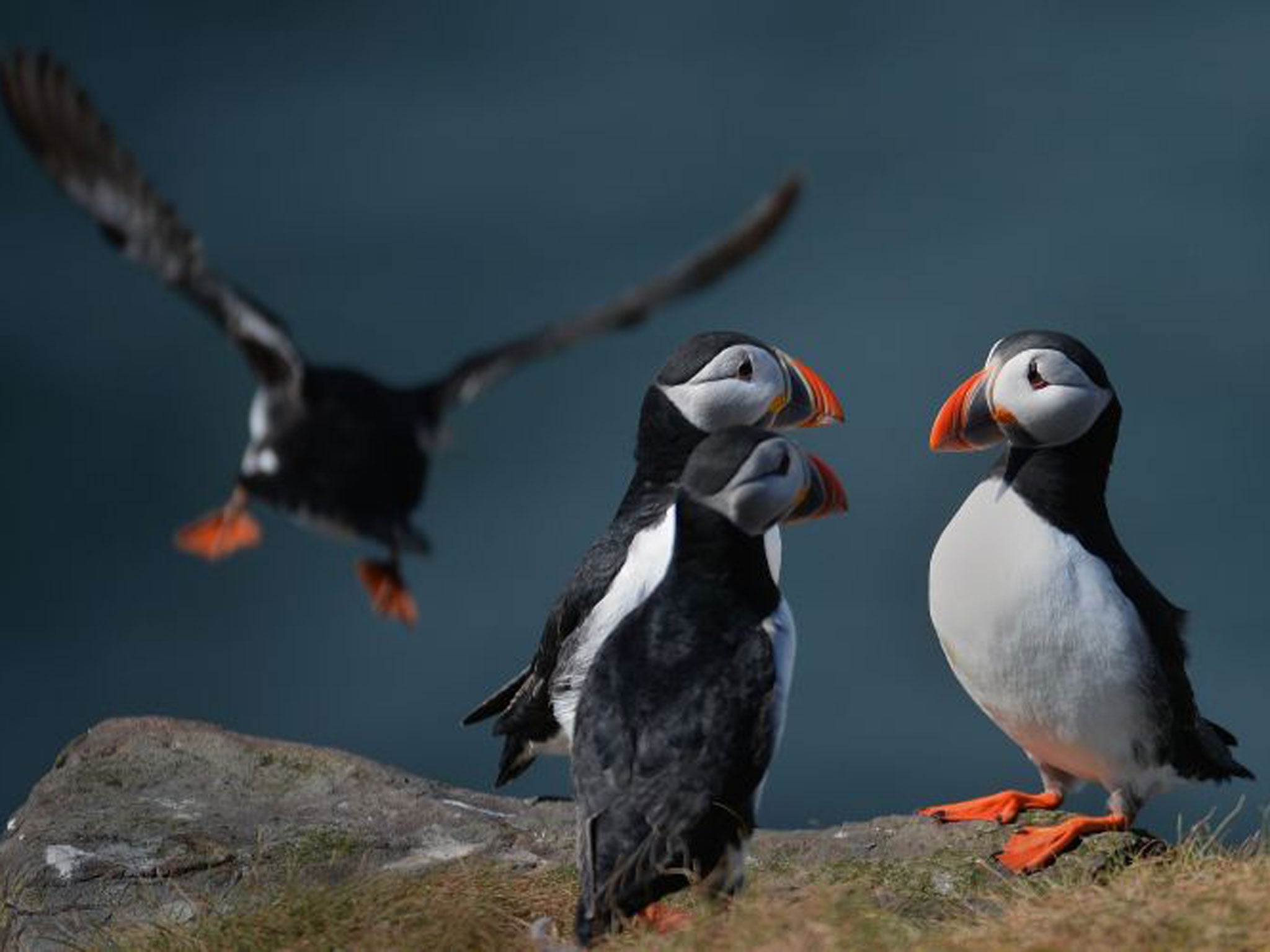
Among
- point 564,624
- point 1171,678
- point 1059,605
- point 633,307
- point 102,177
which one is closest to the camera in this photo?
point 1059,605

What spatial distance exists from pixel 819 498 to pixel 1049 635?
113 centimetres

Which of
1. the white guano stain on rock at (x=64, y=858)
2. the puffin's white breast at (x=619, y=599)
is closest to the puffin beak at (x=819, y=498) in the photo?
the puffin's white breast at (x=619, y=599)

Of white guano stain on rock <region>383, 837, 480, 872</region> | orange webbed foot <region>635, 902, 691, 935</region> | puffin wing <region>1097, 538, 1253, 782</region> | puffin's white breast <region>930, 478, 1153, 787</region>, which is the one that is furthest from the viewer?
white guano stain on rock <region>383, 837, 480, 872</region>

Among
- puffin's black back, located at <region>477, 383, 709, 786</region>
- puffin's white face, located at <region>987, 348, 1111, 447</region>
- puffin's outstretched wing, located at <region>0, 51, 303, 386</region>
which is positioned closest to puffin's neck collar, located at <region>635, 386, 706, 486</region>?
puffin's black back, located at <region>477, 383, 709, 786</region>

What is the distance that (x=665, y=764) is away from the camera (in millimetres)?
5113

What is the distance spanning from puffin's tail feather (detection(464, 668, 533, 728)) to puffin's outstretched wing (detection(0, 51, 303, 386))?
4.42m

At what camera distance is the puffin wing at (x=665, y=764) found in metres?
5.05

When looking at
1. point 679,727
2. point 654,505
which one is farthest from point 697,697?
point 654,505

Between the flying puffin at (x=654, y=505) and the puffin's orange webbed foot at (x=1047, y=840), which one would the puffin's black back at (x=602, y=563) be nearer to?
the flying puffin at (x=654, y=505)

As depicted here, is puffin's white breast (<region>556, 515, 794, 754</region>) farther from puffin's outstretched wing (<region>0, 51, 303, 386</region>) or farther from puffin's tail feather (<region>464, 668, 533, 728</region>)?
puffin's outstretched wing (<region>0, 51, 303, 386</region>)

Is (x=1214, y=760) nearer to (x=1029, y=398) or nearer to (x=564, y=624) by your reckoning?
(x=1029, y=398)

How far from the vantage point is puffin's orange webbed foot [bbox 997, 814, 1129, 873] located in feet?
20.6

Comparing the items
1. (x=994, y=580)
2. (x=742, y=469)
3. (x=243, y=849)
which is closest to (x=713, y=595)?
(x=742, y=469)

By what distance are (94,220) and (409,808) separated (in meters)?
4.41
